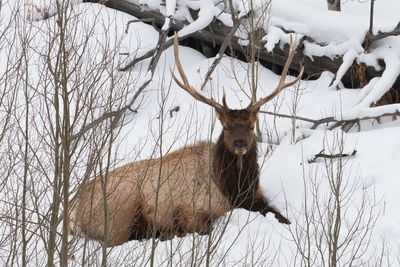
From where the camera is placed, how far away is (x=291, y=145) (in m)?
13.0

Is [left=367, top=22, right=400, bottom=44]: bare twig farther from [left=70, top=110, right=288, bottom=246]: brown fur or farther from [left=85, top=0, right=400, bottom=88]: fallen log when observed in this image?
[left=70, top=110, right=288, bottom=246]: brown fur

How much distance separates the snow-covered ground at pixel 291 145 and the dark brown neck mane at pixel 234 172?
26 centimetres

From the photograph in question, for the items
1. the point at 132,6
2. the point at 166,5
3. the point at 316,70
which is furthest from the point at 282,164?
the point at 132,6

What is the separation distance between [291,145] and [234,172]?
69.5 inches

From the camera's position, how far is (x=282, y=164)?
12.5 meters

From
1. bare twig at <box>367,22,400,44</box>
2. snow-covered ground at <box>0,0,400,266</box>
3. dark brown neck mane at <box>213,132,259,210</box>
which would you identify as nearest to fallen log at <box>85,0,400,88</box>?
bare twig at <box>367,22,400,44</box>

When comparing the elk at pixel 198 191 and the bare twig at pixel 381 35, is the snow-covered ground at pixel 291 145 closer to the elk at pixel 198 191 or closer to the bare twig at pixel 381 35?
the bare twig at pixel 381 35

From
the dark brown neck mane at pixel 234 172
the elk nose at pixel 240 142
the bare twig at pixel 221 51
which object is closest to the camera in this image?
the elk nose at pixel 240 142

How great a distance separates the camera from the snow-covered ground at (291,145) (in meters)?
9.77

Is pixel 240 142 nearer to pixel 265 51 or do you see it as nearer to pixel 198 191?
pixel 198 191

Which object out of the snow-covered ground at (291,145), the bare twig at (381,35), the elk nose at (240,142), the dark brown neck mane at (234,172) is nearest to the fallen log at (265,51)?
the bare twig at (381,35)

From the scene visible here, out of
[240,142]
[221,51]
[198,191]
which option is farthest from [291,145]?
[221,51]

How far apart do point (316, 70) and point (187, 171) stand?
4.26m

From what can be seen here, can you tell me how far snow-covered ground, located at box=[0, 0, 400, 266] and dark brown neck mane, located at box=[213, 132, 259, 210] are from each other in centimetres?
26
